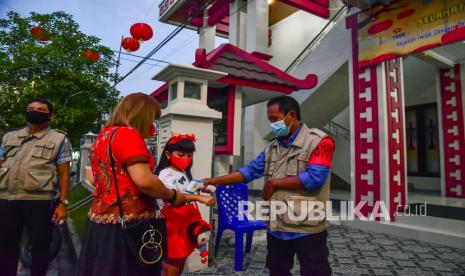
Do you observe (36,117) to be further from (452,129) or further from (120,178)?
(452,129)

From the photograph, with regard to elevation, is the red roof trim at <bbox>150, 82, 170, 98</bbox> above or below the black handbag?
above

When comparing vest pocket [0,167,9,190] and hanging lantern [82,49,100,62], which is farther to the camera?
hanging lantern [82,49,100,62]

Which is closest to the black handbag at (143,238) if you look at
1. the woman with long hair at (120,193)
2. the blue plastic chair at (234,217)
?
the woman with long hair at (120,193)

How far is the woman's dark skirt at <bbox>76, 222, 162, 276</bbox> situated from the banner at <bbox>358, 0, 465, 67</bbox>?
531 cm

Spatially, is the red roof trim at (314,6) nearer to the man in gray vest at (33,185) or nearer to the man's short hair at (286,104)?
the man's short hair at (286,104)

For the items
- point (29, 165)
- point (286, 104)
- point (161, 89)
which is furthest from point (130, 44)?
point (286, 104)

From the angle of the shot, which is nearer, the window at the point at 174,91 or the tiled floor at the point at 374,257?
the tiled floor at the point at 374,257

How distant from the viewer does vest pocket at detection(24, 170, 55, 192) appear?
104 inches

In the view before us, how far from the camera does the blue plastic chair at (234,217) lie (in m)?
3.60

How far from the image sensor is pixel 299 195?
2.03 m

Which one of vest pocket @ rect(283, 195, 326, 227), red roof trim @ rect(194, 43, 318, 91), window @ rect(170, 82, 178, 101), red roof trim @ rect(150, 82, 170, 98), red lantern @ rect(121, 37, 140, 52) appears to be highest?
red lantern @ rect(121, 37, 140, 52)

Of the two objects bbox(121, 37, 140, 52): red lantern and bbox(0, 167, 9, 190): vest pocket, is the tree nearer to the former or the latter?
bbox(121, 37, 140, 52): red lantern

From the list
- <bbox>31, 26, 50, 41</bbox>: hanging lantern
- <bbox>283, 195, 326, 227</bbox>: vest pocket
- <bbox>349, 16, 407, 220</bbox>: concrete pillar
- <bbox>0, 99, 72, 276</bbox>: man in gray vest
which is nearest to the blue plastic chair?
<bbox>283, 195, 326, 227</bbox>: vest pocket

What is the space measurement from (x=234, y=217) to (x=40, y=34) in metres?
7.64
